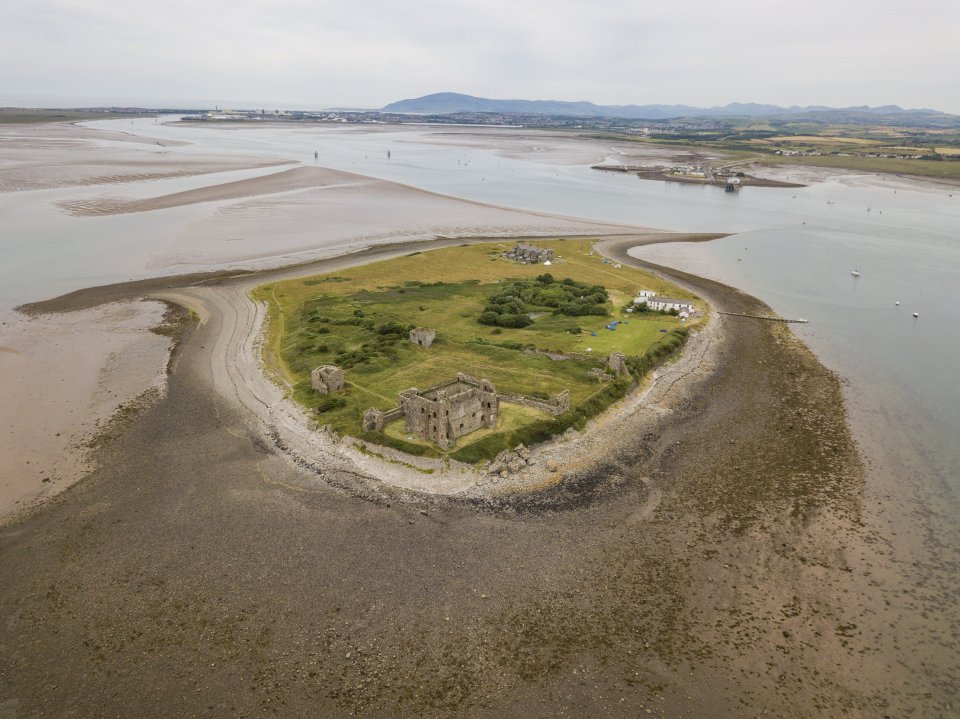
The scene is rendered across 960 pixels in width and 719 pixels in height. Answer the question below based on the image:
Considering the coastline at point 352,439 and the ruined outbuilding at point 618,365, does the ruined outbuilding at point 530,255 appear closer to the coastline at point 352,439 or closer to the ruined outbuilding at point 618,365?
the coastline at point 352,439

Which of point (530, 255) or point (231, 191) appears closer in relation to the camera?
point (530, 255)

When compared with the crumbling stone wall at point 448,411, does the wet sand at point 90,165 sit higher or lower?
higher

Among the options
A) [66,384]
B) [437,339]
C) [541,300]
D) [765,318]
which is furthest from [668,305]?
[66,384]

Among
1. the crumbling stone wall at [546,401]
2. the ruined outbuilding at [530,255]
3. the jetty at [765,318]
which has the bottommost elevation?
the jetty at [765,318]

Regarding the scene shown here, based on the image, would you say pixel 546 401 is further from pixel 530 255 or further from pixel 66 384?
pixel 530 255

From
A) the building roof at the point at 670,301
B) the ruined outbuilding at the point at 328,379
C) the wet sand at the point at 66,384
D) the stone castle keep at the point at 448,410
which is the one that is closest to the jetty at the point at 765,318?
the building roof at the point at 670,301

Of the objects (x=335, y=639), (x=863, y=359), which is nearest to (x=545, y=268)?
(x=863, y=359)

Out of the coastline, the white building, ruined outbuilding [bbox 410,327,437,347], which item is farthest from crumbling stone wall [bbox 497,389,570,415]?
the white building

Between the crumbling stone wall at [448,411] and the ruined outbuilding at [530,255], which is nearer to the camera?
the crumbling stone wall at [448,411]
